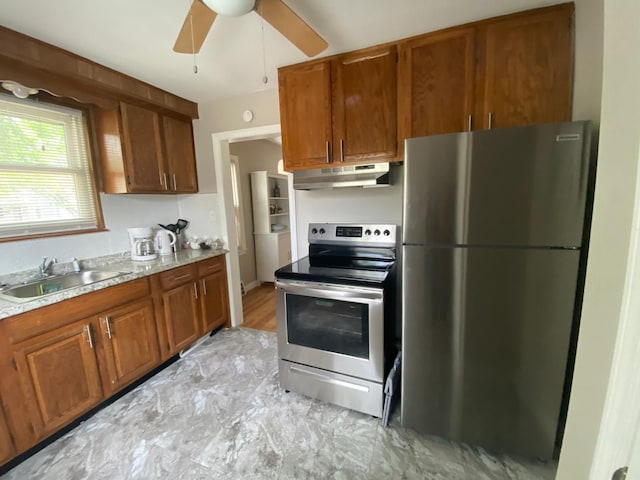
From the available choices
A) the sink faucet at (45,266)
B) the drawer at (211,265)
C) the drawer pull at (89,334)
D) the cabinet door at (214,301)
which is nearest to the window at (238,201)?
the drawer at (211,265)

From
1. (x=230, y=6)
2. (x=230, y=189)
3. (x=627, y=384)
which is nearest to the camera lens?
(x=627, y=384)

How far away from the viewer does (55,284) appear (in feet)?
6.60

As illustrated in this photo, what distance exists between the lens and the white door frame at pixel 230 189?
104 inches

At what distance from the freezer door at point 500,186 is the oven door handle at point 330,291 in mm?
400

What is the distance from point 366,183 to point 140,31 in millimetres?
1667

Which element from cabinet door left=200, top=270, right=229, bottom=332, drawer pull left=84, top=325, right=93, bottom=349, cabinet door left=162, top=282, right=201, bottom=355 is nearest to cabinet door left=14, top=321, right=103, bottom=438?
drawer pull left=84, top=325, right=93, bottom=349

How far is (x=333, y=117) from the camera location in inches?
79.4

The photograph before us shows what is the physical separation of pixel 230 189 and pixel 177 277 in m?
1.09

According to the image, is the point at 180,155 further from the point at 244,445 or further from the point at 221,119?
the point at 244,445

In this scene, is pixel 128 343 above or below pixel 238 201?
below

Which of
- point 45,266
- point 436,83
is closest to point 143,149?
point 45,266

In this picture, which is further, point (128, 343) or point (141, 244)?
point (141, 244)

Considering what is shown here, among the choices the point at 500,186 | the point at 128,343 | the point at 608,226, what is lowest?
the point at 128,343

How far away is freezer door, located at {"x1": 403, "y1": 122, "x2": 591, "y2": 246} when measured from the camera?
1181 mm
